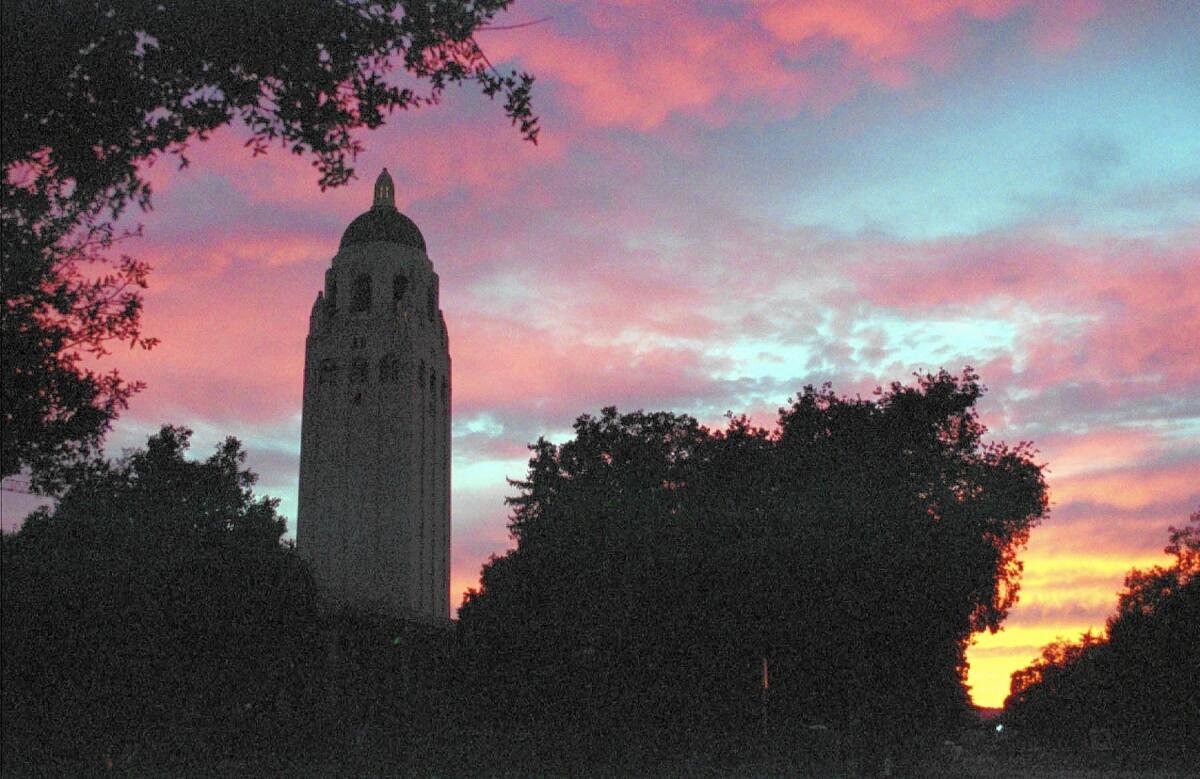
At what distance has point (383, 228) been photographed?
120062 millimetres

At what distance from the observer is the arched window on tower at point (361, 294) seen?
377ft

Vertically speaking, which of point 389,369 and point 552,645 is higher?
point 389,369

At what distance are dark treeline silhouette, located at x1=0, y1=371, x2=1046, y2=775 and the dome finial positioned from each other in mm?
74910

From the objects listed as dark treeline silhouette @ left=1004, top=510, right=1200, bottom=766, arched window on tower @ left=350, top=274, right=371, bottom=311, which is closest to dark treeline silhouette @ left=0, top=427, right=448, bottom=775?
dark treeline silhouette @ left=1004, top=510, right=1200, bottom=766

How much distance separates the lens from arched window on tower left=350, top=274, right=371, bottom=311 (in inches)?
4528

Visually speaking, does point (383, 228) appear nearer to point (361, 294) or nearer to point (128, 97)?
point (361, 294)

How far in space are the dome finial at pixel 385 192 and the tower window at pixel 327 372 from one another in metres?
19.3

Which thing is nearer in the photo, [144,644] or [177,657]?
[144,644]

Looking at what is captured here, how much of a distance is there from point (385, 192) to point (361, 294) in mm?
14861

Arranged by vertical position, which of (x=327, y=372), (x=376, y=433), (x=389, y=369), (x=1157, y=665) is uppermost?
(x=327, y=372)

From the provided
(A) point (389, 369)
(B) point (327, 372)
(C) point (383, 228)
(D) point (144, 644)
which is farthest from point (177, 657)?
(C) point (383, 228)

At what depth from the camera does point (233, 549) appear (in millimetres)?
46625

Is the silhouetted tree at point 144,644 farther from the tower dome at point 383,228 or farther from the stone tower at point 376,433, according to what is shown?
the tower dome at point 383,228

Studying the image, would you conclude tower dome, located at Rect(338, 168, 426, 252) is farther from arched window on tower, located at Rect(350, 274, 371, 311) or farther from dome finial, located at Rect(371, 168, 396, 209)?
arched window on tower, located at Rect(350, 274, 371, 311)
